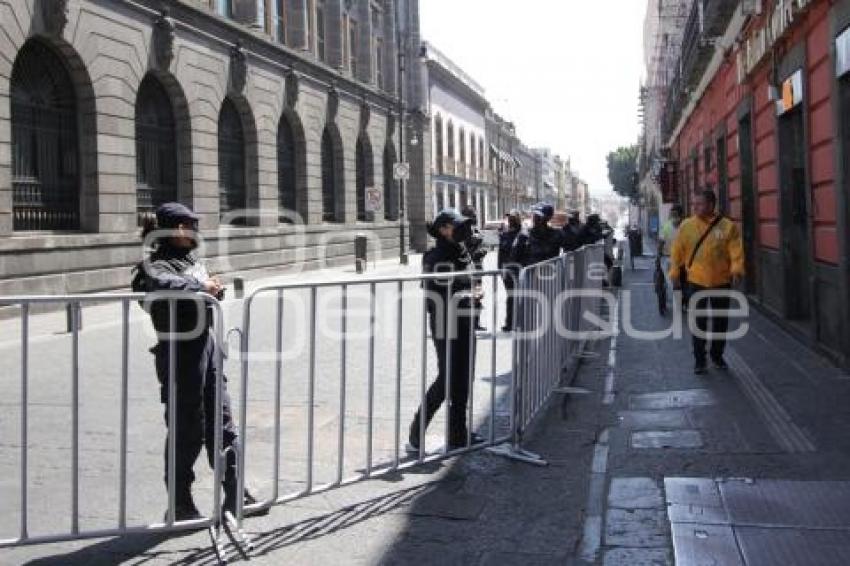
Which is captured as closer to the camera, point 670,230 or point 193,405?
point 193,405

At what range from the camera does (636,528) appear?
175 inches

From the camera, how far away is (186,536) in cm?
434

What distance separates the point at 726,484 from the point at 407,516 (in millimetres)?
1790

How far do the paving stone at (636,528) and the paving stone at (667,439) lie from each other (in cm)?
139

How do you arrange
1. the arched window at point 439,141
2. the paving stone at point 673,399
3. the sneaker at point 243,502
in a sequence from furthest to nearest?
the arched window at point 439,141
the paving stone at point 673,399
the sneaker at point 243,502

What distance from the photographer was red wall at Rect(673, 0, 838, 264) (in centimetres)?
863

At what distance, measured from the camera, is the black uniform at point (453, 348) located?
5676 millimetres

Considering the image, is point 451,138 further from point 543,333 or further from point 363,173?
point 543,333

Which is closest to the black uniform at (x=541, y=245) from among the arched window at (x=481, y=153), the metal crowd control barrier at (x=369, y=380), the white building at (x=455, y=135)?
the metal crowd control barrier at (x=369, y=380)

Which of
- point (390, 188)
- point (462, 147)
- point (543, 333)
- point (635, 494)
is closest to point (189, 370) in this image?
point (635, 494)

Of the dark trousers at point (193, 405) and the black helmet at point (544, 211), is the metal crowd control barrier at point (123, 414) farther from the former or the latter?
the black helmet at point (544, 211)

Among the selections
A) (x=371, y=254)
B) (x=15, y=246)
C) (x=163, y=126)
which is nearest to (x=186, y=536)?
(x=15, y=246)

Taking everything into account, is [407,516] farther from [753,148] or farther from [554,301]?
[753,148]

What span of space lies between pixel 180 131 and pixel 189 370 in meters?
19.7
